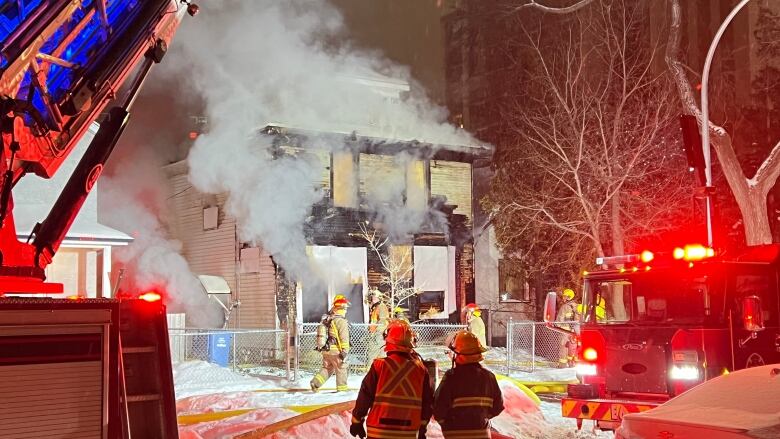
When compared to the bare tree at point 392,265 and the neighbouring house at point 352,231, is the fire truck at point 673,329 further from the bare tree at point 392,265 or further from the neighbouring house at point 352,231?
the bare tree at point 392,265

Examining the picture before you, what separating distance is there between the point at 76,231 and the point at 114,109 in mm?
9417

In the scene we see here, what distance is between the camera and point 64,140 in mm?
5527

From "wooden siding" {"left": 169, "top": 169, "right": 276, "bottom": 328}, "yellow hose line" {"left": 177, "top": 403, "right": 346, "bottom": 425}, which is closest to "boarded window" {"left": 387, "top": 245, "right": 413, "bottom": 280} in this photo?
"wooden siding" {"left": 169, "top": 169, "right": 276, "bottom": 328}

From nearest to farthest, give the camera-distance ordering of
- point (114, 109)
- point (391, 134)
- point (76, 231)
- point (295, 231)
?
point (114, 109)
point (76, 231)
point (295, 231)
point (391, 134)

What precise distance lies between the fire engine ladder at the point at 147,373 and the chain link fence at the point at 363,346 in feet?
38.5

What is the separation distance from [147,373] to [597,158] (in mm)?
15980

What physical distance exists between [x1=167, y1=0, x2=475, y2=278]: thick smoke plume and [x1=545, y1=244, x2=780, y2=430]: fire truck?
534 inches

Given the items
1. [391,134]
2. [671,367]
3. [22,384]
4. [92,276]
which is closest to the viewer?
[22,384]

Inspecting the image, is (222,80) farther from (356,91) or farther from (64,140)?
(64,140)

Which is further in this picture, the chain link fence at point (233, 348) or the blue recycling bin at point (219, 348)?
the blue recycling bin at point (219, 348)

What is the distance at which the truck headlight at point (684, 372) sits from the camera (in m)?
7.91

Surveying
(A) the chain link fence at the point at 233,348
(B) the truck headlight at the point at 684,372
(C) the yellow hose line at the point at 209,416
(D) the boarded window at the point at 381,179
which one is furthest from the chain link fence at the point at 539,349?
(B) the truck headlight at the point at 684,372

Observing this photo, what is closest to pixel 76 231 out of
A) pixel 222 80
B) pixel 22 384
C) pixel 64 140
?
pixel 222 80

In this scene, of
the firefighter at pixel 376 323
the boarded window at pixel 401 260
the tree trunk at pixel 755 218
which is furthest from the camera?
the boarded window at pixel 401 260
